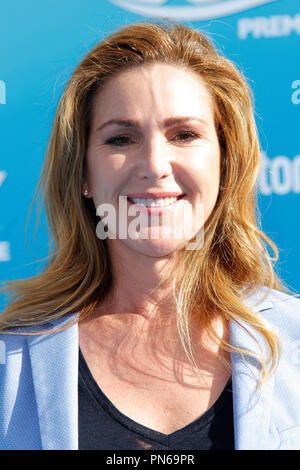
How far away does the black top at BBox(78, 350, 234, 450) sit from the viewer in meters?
1.45

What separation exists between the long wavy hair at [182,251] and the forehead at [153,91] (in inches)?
1.3

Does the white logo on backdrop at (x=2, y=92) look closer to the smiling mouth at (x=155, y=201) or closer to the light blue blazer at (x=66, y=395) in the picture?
the smiling mouth at (x=155, y=201)

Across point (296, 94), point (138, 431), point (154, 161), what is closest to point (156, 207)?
point (154, 161)

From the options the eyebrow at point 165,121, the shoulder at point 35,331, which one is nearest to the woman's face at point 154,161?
the eyebrow at point 165,121

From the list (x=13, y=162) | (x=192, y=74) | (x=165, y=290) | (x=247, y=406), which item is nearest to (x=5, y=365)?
(x=165, y=290)

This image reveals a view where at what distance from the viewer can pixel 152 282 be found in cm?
177

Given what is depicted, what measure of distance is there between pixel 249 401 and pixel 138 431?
30cm

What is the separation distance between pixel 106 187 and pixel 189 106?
1.11 feet

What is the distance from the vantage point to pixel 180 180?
64.7 inches

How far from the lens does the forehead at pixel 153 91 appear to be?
164cm

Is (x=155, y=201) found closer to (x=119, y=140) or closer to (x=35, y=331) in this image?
(x=119, y=140)

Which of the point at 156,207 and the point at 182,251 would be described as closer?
the point at 156,207

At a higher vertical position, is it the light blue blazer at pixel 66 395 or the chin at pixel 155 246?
the chin at pixel 155 246

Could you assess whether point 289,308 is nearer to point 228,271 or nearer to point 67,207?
point 228,271
